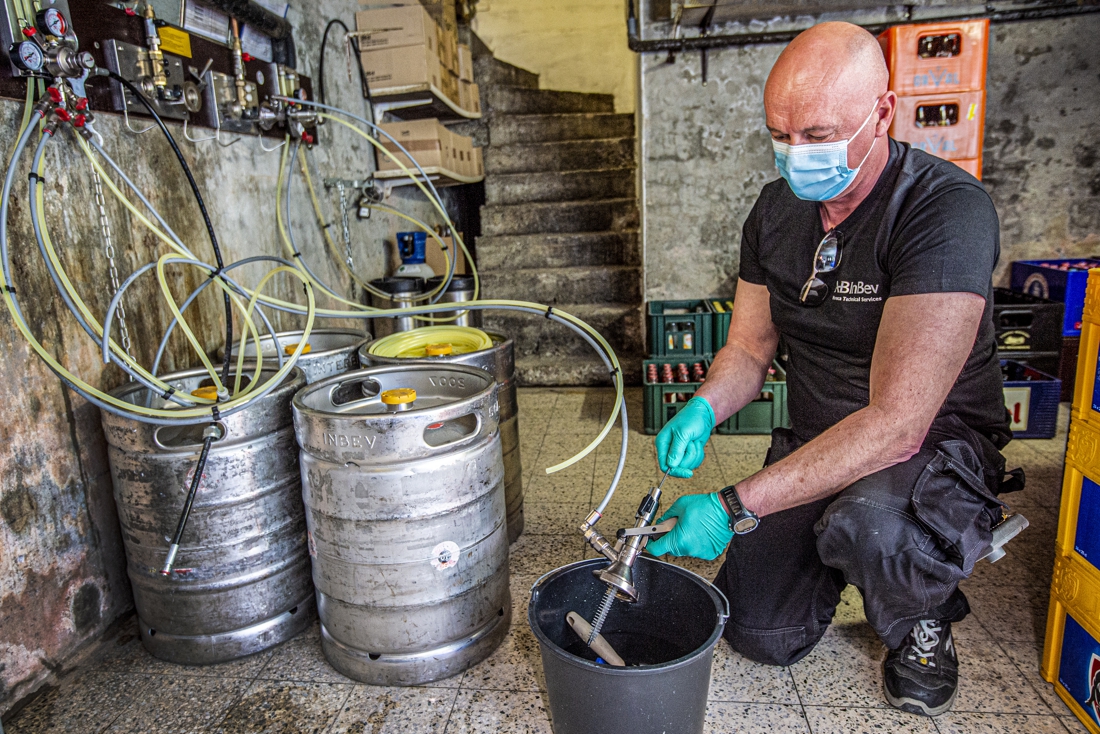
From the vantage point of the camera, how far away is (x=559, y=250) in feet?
14.9

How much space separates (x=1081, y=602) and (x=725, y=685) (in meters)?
0.70

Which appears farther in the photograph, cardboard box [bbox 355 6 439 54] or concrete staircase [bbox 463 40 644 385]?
concrete staircase [bbox 463 40 644 385]

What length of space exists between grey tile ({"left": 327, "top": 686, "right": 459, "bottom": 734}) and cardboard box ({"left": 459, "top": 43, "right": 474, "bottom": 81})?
13.7 ft

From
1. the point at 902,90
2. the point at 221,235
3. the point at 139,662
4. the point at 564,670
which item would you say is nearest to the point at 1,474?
the point at 139,662

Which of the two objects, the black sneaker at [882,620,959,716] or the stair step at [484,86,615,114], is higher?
the stair step at [484,86,615,114]

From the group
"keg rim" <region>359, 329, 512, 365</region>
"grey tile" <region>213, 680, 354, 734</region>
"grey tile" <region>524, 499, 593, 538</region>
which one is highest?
"keg rim" <region>359, 329, 512, 365</region>

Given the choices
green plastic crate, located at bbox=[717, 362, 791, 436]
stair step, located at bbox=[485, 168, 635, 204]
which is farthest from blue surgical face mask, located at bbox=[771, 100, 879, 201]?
stair step, located at bbox=[485, 168, 635, 204]

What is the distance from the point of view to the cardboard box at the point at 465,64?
4828 millimetres

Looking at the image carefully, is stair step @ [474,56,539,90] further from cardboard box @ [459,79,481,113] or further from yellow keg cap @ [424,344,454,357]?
yellow keg cap @ [424,344,454,357]

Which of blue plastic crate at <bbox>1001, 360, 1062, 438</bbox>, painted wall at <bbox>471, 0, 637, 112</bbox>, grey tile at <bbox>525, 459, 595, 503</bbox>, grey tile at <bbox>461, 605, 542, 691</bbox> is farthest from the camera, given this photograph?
painted wall at <bbox>471, 0, 637, 112</bbox>

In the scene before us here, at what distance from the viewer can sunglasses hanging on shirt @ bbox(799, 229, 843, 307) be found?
57.6 inches

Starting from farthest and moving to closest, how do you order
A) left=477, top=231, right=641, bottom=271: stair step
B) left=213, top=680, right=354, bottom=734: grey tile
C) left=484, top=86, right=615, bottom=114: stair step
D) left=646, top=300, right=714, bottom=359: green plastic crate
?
left=484, top=86, right=615, bottom=114: stair step < left=477, top=231, right=641, bottom=271: stair step < left=646, top=300, right=714, bottom=359: green plastic crate < left=213, top=680, right=354, bottom=734: grey tile

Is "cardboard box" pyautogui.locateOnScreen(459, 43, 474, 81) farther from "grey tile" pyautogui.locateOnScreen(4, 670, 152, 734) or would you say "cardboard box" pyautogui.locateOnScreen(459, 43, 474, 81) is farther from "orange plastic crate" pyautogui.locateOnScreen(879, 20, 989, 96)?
"grey tile" pyautogui.locateOnScreen(4, 670, 152, 734)

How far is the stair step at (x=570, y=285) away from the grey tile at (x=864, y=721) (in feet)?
10.1
